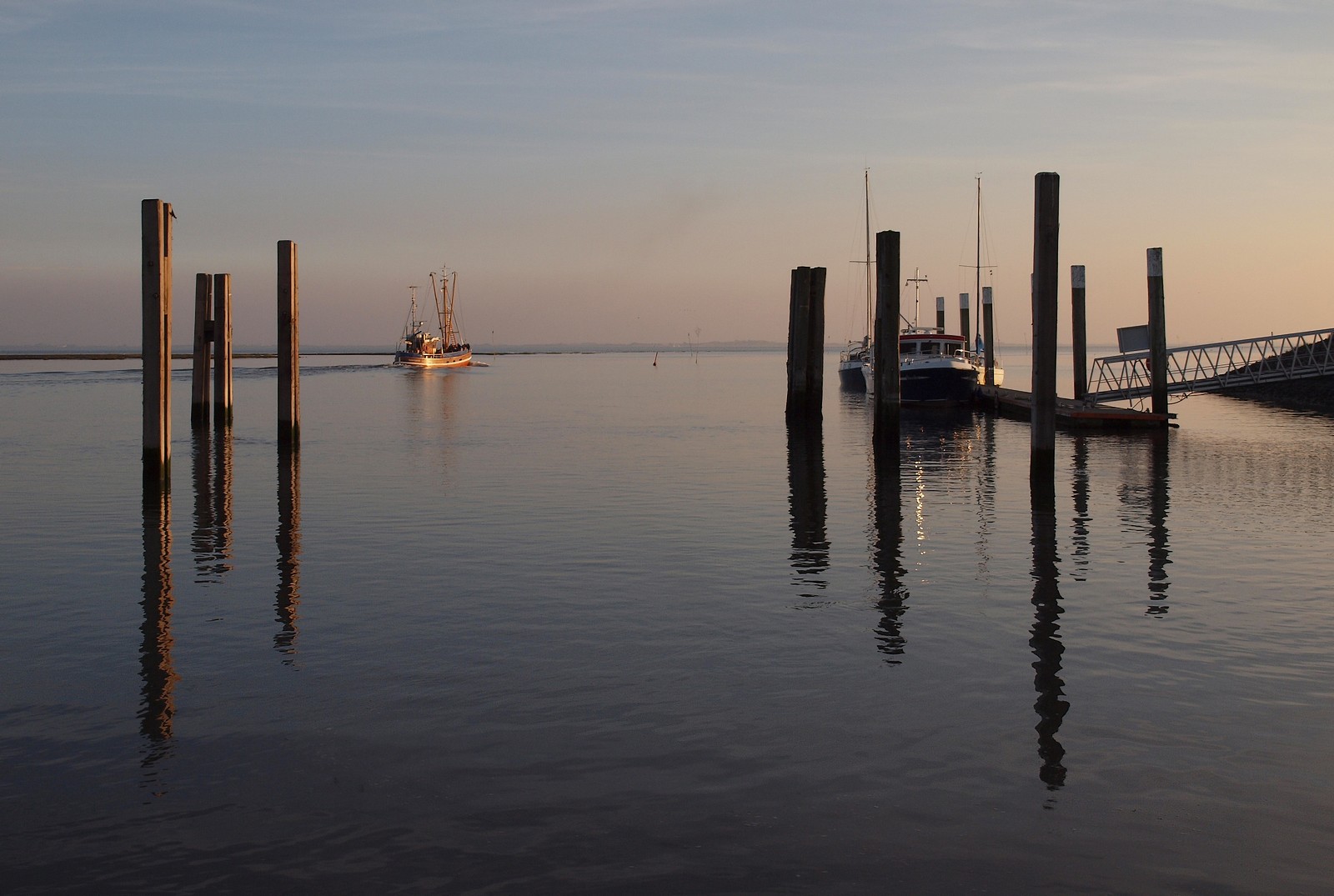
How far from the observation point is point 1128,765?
6.32m

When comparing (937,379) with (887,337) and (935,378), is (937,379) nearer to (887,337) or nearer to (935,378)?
(935,378)

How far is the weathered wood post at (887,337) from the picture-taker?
23.5m

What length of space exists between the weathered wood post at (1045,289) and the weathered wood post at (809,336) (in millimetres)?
12737

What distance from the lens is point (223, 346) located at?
27.3 meters

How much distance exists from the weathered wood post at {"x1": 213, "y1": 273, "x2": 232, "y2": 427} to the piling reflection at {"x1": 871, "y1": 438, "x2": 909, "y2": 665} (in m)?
14.2

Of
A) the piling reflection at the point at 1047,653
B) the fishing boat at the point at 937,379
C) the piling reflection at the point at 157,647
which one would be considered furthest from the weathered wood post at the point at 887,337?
the fishing boat at the point at 937,379

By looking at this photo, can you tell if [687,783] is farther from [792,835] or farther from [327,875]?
[327,875]

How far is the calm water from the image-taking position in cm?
529

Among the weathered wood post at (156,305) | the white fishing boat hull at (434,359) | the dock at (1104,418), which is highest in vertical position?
the white fishing boat hull at (434,359)

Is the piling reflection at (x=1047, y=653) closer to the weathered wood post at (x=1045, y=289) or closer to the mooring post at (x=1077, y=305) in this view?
the weathered wood post at (x=1045, y=289)

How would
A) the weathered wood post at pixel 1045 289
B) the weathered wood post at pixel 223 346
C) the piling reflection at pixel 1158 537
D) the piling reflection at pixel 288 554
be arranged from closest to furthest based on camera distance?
the piling reflection at pixel 288 554
the piling reflection at pixel 1158 537
the weathered wood post at pixel 1045 289
the weathered wood post at pixel 223 346

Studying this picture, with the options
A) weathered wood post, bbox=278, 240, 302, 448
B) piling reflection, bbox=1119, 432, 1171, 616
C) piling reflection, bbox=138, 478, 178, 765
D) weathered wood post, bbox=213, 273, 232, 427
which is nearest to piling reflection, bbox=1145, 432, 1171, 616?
piling reflection, bbox=1119, 432, 1171, 616

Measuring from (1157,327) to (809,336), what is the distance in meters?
8.64

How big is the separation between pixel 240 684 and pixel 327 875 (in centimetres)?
305
